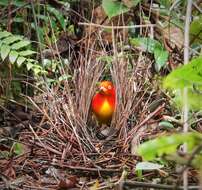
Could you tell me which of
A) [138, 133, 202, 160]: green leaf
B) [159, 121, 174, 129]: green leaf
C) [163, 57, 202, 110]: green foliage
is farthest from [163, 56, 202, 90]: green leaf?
[159, 121, 174, 129]: green leaf

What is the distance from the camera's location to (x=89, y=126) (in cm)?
261

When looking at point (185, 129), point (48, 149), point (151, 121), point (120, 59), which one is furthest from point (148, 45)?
point (185, 129)

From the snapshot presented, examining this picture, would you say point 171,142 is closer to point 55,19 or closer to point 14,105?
point 14,105

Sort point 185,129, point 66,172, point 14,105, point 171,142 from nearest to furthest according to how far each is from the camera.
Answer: point 171,142 → point 185,129 → point 66,172 → point 14,105

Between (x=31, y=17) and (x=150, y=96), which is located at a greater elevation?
(x=31, y=17)

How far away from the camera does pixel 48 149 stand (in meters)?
2.39

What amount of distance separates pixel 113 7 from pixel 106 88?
409 millimetres

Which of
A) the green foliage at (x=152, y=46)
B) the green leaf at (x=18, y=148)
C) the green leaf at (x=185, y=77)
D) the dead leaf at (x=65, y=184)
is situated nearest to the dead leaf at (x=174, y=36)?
the green foliage at (x=152, y=46)

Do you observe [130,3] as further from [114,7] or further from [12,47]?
[12,47]

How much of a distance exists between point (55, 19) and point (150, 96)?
99cm

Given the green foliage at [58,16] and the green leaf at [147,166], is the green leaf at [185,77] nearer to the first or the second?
the green leaf at [147,166]

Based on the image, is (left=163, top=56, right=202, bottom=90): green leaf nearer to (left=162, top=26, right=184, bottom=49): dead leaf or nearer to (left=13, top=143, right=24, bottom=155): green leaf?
(left=13, top=143, right=24, bottom=155): green leaf

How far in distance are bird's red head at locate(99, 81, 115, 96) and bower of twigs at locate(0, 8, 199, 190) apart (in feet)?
0.15

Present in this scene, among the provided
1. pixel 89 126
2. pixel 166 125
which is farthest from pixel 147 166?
pixel 89 126
